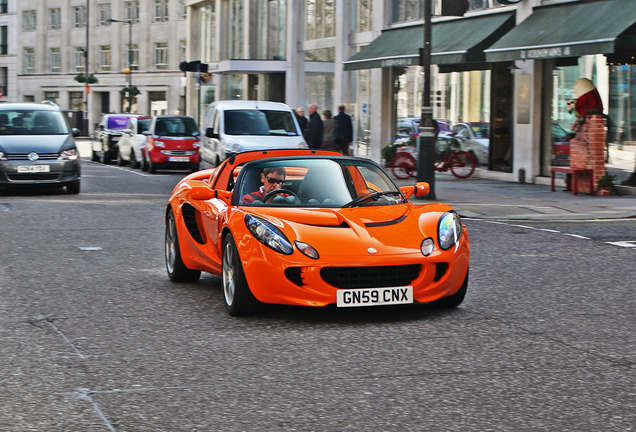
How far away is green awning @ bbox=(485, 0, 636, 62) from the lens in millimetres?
19766

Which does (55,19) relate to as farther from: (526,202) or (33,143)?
(526,202)

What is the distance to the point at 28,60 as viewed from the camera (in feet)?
310

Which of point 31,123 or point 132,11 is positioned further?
Answer: point 132,11

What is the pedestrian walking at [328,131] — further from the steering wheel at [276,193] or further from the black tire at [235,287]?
the black tire at [235,287]

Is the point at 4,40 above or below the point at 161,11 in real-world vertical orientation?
below

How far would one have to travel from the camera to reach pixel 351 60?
31156 mm

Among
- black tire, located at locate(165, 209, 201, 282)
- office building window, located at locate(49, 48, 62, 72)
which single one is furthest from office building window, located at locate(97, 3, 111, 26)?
black tire, located at locate(165, 209, 201, 282)

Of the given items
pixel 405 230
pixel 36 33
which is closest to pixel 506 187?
pixel 405 230

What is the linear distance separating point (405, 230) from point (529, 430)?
3.04 m

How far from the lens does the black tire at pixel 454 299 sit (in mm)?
7926

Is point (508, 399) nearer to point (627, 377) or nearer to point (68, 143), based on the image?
point (627, 377)

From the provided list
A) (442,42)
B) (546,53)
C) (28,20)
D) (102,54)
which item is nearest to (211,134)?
(442,42)

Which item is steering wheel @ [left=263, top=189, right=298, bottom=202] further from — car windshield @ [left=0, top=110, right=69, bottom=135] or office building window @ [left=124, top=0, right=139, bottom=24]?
office building window @ [left=124, top=0, right=139, bottom=24]

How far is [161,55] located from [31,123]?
59807 millimetres
